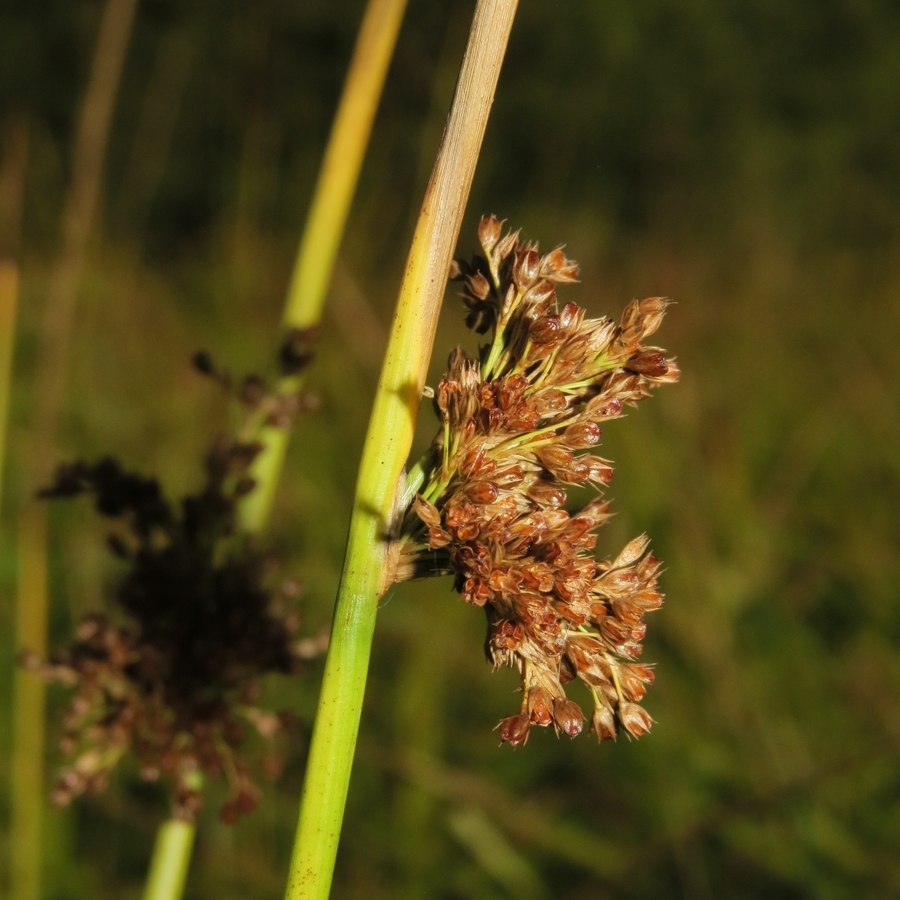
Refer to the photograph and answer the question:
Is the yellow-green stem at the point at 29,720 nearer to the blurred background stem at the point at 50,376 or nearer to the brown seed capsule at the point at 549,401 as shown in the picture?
the blurred background stem at the point at 50,376

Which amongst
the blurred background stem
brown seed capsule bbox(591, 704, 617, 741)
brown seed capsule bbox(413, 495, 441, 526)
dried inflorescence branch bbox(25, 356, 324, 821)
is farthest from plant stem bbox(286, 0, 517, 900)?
the blurred background stem

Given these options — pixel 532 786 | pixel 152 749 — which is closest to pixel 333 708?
pixel 152 749

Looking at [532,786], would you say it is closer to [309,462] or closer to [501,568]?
[309,462]

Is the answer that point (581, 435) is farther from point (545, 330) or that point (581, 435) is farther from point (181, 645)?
point (181, 645)

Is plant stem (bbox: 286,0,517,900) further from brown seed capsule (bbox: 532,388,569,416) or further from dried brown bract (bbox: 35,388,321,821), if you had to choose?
dried brown bract (bbox: 35,388,321,821)

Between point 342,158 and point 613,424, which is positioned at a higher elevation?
point 613,424

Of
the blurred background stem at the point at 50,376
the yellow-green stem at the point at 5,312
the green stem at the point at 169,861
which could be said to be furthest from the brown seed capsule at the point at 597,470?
the blurred background stem at the point at 50,376

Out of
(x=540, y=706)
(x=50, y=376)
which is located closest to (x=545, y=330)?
(x=540, y=706)
